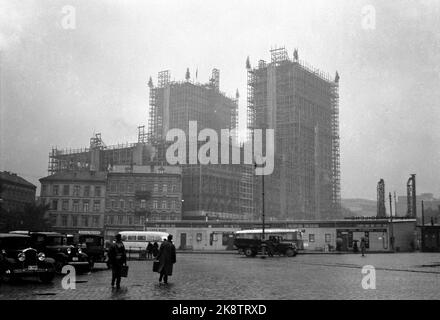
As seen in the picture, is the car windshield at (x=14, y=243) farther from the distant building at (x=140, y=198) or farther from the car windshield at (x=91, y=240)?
the distant building at (x=140, y=198)

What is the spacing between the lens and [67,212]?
83500 mm

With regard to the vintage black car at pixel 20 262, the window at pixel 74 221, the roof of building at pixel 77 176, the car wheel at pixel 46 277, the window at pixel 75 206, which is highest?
the roof of building at pixel 77 176

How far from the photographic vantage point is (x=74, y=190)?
8438 cm

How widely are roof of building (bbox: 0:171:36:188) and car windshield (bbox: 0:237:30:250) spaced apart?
207 feet

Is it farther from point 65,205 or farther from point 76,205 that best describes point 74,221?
point 65,205

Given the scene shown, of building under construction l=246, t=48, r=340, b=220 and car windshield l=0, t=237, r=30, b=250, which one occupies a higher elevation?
building under construction l=246, t=48, r=340, b=220

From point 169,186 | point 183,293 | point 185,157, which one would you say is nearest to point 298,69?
point 185,157

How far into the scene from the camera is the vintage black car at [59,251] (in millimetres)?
23203

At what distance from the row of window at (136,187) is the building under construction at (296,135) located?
100 ft

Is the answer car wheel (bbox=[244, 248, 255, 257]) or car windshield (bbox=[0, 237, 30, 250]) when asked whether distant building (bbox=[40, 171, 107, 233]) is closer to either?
car wheel (bbox=[244, 248, 255, 257])

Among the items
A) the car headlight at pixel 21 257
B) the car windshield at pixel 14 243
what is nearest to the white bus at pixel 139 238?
the car windshield at pixel 14 243

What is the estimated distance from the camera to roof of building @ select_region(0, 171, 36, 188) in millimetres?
80625

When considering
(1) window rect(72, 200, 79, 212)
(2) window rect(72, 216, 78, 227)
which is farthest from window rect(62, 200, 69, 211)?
(2) window rect(72, 216, 78, 227)
